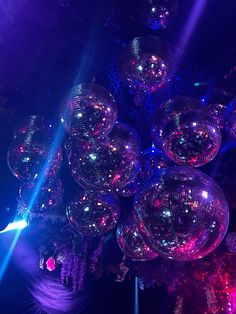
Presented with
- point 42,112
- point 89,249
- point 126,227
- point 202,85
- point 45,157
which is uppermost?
point 202,85

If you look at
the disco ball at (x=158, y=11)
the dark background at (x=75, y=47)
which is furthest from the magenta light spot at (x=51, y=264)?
the disco ball at (x=158, y=11)

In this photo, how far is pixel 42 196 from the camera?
151 centimetres

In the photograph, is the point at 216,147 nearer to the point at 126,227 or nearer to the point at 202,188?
the point at 202,188

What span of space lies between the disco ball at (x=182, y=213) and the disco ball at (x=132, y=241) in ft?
1.71

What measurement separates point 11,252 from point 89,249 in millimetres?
1349

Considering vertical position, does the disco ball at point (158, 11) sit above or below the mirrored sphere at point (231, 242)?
above

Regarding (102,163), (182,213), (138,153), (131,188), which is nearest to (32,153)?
(102,163)

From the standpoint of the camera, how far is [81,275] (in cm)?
329

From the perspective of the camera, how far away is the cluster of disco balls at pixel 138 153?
1.04m

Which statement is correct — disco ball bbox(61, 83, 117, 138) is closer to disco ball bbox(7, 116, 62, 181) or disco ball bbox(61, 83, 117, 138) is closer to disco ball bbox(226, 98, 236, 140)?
disco ball bbox(7, 116, 62, 181)

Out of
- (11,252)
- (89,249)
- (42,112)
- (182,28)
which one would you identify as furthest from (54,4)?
(11,252)

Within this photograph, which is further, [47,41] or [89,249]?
[89,249]

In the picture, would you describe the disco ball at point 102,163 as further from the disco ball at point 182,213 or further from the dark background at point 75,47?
the dark background at point 75,47

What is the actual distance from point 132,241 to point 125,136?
0.60 m
